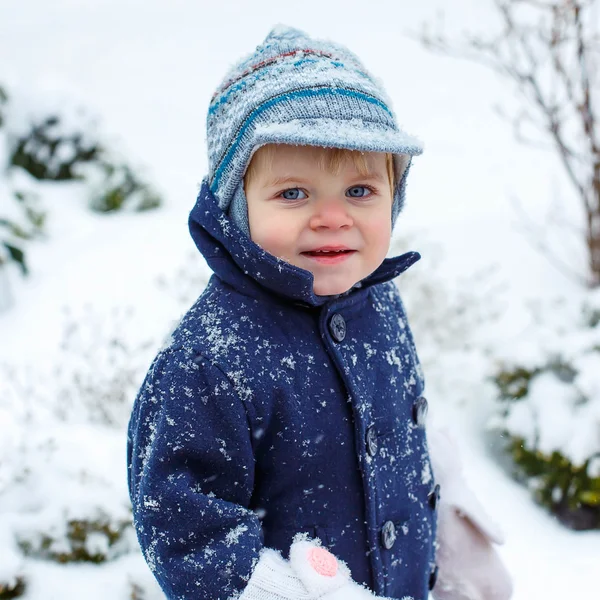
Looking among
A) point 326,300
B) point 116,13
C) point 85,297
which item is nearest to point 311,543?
point 326,300

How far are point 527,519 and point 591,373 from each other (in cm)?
66

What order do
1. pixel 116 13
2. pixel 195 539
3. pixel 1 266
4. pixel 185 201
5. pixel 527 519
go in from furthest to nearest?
pixel 116 13
pixel 185 201
pixel 1 266
pixel 527 519
pixel 195 539

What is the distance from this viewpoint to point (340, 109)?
48.0 inches

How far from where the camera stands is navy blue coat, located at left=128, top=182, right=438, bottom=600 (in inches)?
46.9

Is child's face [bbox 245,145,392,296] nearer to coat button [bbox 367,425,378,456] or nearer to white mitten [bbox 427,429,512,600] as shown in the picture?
coat button [bbox 367,425,378,456]

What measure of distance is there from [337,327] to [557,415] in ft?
5.99

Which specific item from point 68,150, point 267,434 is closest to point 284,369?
point 267,434

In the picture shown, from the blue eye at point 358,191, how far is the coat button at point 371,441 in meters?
0.46

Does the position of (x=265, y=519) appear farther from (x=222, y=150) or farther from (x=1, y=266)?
(x=1, y=266)

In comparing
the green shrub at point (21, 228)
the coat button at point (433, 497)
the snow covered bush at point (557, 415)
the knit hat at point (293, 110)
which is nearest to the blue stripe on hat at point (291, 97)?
the knit hat at point (293, 110)

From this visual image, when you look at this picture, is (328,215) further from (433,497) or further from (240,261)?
(433,497)

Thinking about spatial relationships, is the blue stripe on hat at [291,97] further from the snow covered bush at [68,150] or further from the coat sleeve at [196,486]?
the snow covered bush at [68,150]

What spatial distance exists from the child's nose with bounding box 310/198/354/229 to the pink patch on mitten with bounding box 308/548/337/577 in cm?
58

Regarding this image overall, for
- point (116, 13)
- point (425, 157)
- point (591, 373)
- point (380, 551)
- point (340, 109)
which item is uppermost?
point (116, 13)
